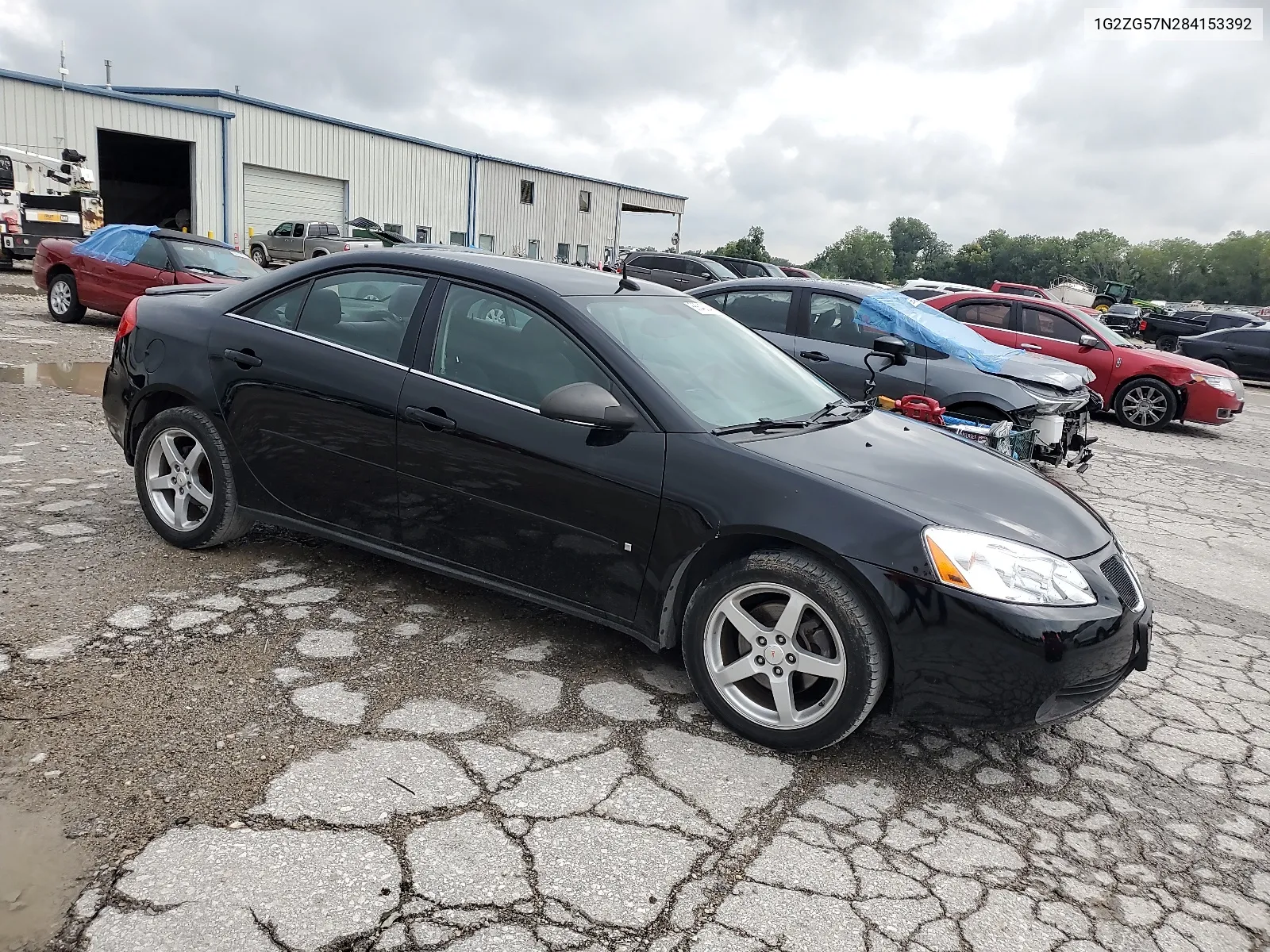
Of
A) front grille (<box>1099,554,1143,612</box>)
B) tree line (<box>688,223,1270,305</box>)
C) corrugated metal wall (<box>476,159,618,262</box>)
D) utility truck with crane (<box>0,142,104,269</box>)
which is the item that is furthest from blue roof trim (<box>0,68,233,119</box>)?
tree line (<box>688,223,1270,305</box>)

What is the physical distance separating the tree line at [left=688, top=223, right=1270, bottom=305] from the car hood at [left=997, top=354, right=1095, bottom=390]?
2477 inches

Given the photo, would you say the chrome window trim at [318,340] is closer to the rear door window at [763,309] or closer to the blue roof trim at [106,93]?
the rear door window at [763,309]

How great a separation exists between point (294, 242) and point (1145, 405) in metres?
22.8

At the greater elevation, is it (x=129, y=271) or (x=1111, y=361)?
(x=129, y=271)

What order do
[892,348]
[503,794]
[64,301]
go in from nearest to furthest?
1. [503,794]
2. [892,348]
3. [64,301]

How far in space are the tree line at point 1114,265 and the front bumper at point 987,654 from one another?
227ft

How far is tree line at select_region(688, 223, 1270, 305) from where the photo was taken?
85125 millimetres

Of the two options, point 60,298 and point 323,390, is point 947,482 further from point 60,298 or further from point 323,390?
point 60,298

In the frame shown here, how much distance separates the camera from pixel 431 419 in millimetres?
3619

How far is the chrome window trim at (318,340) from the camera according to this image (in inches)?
149

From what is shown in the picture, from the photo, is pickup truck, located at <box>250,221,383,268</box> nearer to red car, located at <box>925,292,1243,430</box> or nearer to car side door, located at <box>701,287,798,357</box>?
red car, located at <box>925,292,1243,430</box>

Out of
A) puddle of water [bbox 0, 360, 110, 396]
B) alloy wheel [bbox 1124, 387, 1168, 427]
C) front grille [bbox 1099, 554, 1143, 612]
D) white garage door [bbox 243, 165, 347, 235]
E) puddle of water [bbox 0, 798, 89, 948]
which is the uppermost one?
white garage door [bbox 243, 165, 347, 235]

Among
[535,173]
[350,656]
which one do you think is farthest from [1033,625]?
[535,173]

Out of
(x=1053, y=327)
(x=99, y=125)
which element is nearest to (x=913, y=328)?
(x=1053, y=327)
